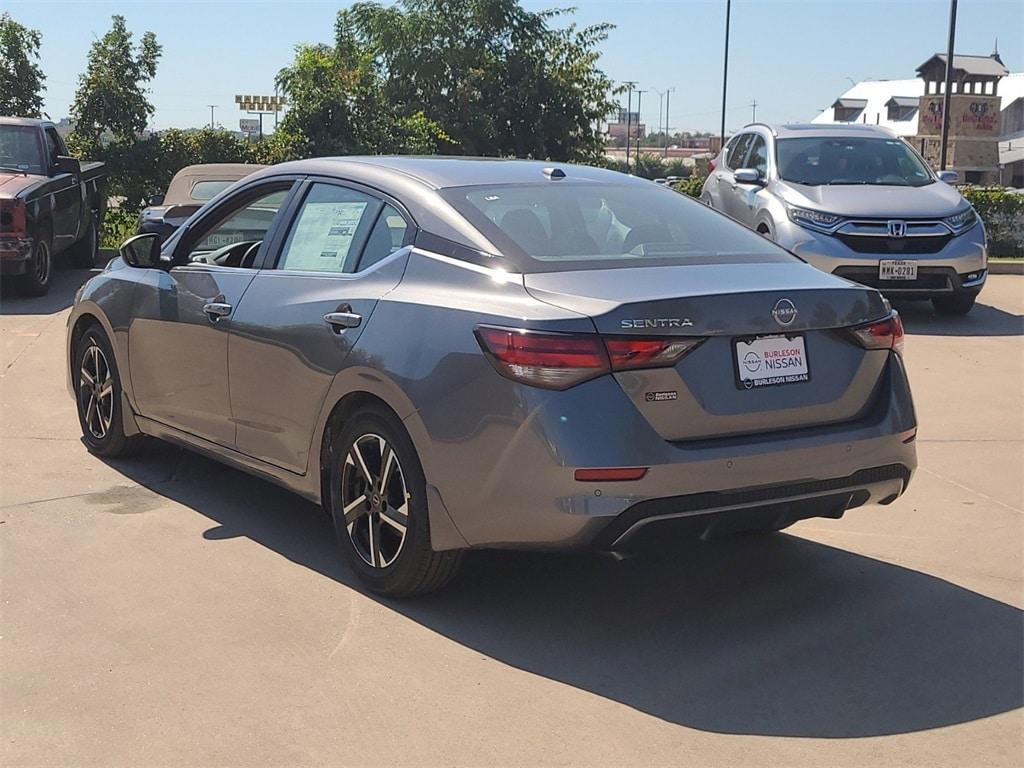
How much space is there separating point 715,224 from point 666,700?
202 cm

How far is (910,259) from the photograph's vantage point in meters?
11.3

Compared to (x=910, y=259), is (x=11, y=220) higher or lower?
higher

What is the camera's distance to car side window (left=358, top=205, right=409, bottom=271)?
480cm

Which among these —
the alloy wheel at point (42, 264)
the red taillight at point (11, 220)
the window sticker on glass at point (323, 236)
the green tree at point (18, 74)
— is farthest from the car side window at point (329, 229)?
the green tree at point (18, 74)

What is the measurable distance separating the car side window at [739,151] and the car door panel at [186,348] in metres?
8.70

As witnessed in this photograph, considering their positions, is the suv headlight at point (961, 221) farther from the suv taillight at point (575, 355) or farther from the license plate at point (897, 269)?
the suv taillight at point (575, 355)

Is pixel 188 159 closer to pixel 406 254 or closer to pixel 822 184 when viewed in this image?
pixel 822 184

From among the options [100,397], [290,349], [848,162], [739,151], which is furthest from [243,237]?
[739,151]

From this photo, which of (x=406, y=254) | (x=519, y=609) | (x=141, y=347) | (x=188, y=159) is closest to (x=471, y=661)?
(x=519, y=609)

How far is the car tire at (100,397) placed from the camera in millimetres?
6457

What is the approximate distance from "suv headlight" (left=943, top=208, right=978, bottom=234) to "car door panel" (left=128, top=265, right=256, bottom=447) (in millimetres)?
7719

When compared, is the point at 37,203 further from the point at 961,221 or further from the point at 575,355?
the point at 575,355

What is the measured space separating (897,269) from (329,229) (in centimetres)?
730

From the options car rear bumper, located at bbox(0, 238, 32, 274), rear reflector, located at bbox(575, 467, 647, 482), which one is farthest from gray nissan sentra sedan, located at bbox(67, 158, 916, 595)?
car rear bumper, located at bbox(0, 238, 32, 274)
